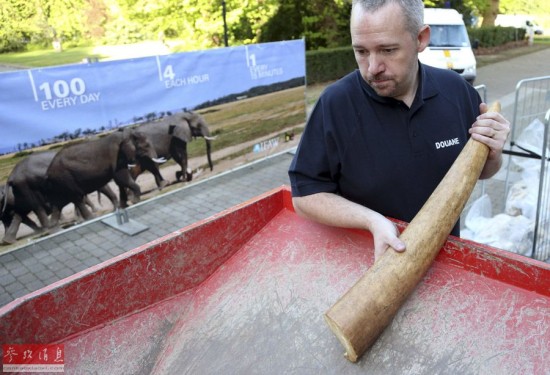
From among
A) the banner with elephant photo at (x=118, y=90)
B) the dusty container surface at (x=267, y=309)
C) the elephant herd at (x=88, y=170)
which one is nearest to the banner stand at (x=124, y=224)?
the elephant herd at (x=88, y=170)

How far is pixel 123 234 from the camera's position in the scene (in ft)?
18.1

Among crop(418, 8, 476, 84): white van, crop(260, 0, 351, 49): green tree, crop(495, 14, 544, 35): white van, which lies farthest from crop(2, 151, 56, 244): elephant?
crop(495, 14, 544, 35): white van

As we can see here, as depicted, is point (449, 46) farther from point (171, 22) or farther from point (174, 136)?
point (174, 136)

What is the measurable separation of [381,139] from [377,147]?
0.04 m

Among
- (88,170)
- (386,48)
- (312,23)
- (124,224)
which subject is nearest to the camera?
(386,48)

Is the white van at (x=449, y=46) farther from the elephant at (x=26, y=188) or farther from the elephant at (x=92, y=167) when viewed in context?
the elephant at (x=26, y=188)

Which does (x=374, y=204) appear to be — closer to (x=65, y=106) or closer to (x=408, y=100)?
(x=408, y=100)

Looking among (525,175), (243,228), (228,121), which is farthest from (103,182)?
(525,175)

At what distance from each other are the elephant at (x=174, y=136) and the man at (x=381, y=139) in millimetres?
3996

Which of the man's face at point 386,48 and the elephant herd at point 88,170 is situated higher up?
the man's face at point 386,48

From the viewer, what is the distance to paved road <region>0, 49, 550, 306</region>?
469cm

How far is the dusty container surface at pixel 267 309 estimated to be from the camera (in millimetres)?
1405

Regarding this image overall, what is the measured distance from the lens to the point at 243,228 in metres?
2.21

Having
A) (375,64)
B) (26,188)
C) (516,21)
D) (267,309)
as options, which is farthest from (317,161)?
(516,21)
